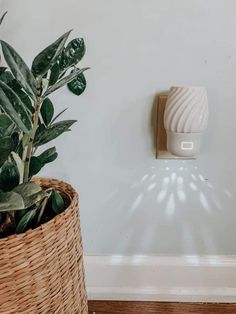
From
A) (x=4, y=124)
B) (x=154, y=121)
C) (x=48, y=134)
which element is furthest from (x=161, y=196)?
(x=4, y=124)

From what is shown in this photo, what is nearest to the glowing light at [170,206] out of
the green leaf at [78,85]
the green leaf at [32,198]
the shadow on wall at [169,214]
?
the shadow on wall at [169,214]

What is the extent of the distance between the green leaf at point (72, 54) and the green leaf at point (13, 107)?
12 cm

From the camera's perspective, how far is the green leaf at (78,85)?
86 cm

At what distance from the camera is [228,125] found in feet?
3.01

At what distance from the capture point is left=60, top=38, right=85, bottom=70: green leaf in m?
0.62

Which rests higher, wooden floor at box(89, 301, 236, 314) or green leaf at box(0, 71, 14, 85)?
green leaf at box(0, 71, 14, 85)

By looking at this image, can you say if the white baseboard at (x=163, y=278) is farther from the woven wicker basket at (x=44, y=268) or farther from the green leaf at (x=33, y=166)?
the green leaf at (x=33, y=166)

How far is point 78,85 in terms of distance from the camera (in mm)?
859

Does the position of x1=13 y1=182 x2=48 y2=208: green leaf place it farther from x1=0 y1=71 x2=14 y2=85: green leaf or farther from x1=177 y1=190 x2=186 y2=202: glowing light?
x1=177 y1=190 x2=186 y2=202: glowing light

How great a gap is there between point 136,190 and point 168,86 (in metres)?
0.29

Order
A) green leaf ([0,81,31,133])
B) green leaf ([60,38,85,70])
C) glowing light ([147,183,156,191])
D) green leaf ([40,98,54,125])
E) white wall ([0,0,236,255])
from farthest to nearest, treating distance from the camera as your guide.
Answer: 1. glowing light ([147,183,156,191])
2. white wall ([0,0,236,255])
3. green leaf ([40,98,54,125])
4. green leaf ([60,38,85,70])
5. green leaf ([0,81,31,133])

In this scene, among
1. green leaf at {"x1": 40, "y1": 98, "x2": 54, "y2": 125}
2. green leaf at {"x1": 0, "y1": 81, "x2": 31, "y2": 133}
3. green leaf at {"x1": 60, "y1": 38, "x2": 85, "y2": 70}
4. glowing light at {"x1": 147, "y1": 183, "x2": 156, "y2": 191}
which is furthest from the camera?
glowing light at {"x1": 147, "y1": 183, "x2": 156, "y2": 191}

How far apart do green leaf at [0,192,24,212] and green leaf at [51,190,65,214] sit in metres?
0.14

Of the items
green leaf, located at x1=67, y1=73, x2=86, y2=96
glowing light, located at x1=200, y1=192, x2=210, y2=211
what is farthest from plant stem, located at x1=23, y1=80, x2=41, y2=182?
glowing light, located at x1=200, y1=192, x2=210, y2=211
